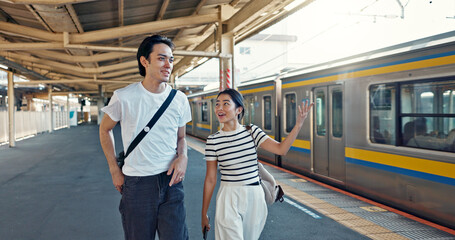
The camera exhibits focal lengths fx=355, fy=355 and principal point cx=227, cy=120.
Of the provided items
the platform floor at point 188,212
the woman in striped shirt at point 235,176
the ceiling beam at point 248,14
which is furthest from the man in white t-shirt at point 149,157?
Answer: the ceiling beam at point 248,14

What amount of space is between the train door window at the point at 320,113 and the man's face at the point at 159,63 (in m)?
5.22

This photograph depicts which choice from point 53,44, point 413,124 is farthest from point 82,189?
point 413,124

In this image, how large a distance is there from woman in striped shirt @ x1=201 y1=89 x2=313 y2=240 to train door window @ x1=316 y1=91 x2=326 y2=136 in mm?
4622

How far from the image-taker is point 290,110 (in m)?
8.35

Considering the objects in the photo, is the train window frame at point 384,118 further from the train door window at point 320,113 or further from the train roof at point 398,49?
the train door window at point 320,113

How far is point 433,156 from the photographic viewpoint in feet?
14.7

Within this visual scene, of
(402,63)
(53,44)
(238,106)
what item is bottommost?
(238,106)

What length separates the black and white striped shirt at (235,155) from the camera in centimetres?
245

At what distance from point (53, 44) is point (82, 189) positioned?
4.45 metres

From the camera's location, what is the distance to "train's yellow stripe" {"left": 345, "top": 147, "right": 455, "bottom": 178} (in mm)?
4312

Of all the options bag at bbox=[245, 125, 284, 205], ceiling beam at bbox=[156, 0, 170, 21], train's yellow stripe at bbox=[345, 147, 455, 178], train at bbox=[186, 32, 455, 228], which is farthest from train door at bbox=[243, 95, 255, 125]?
bag at bbox=[245, 125, 284, 205]

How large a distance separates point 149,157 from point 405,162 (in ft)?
13.1

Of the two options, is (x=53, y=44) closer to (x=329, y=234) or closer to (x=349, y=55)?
(x=349, y=55)

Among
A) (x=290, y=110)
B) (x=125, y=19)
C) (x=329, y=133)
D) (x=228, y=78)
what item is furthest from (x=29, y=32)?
(x=329, y=133)
